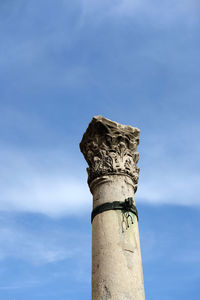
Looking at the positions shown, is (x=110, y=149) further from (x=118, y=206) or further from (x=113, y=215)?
(x=113, y=215)

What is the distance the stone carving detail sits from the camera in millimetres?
7711

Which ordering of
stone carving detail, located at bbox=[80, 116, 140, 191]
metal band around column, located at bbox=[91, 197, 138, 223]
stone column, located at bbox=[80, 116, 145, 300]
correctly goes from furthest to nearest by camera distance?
stone carving detail, located at bbox=[80, 116, 140, 191]
metal band around column, located at bbox=[91, 197, 138, 223]
stone column, located at bbox=[80, 116, 145, 300]

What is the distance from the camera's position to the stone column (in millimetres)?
6082

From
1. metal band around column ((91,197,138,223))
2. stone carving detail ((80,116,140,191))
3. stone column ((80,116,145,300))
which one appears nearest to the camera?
stone column ((80,116,145,300))

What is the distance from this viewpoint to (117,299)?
5.81 metres

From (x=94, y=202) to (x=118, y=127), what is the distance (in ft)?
6.26

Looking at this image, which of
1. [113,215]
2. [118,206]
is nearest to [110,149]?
[118,206]

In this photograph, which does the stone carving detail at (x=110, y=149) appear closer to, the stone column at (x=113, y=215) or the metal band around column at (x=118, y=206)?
the stone column at (x=113, y=215)

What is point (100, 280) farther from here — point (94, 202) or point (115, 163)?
point (115, 163)

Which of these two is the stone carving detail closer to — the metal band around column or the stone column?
the stone column

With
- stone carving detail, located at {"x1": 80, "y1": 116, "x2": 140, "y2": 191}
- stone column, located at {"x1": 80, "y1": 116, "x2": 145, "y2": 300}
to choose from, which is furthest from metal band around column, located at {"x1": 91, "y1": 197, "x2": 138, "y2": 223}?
stone carving detail, located at {"x1": 80, "y1": 116, "x2": 140, "y2": 191}

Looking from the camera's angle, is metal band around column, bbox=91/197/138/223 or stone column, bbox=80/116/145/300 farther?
metal band around column, bbox=91/197/138/223

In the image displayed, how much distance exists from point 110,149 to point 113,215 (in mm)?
1718

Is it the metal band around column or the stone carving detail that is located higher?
the stone carving detail
